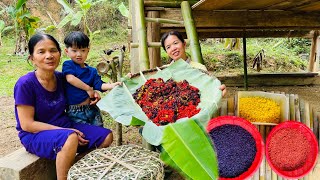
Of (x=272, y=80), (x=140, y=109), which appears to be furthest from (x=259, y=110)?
(x=272, y=80)

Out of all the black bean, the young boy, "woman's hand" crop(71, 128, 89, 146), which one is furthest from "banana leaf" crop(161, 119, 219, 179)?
the young boy

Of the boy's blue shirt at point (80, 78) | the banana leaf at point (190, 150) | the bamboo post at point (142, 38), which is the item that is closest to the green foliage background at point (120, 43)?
the bamboo post at point (142, 38)

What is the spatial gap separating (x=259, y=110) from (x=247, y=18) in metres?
2.45

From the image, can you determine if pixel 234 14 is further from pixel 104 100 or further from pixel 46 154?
pixel 46 154

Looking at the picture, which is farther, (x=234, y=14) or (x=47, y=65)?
(x=234, y=14)

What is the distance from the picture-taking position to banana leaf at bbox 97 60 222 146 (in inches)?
73.9

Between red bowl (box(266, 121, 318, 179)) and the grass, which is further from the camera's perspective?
the grass

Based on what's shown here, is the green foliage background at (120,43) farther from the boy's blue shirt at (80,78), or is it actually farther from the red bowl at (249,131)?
Answer: the red bowl at (249,131)

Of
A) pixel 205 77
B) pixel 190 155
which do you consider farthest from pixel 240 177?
pixel 190 155

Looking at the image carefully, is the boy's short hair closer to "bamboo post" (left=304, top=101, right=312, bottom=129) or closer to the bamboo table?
the bamboo table

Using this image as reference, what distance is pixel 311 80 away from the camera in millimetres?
7023

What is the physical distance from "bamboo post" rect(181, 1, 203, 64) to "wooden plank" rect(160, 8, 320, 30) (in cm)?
62

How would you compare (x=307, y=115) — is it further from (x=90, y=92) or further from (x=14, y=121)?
(x=14, y=121)

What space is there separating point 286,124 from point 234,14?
2.49 m
